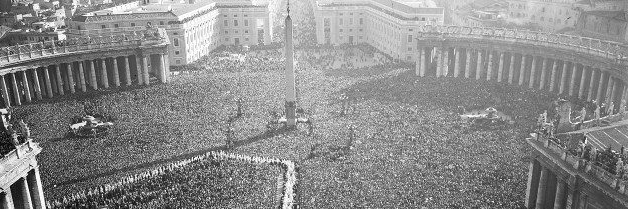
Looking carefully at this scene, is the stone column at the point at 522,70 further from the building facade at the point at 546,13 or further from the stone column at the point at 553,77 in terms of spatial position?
the building facade at the point at 546,13

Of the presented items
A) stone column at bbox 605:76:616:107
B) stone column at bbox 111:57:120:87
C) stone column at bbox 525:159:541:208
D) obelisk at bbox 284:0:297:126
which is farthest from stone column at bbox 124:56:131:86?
stone column at bbox 605:76:616:107

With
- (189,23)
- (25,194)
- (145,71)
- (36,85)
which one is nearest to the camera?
(25,194)

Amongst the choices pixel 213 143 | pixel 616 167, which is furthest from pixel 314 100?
pixel 616 167

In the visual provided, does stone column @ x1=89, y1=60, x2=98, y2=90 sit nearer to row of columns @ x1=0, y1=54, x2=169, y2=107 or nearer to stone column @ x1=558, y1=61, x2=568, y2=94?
row of columns @ x1=0, y1=54, x2=169, y2=107

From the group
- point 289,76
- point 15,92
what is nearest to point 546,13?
point 289,76

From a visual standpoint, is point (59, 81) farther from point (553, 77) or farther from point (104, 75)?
point (553, 77)

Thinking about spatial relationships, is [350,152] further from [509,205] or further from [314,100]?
[314,100]
